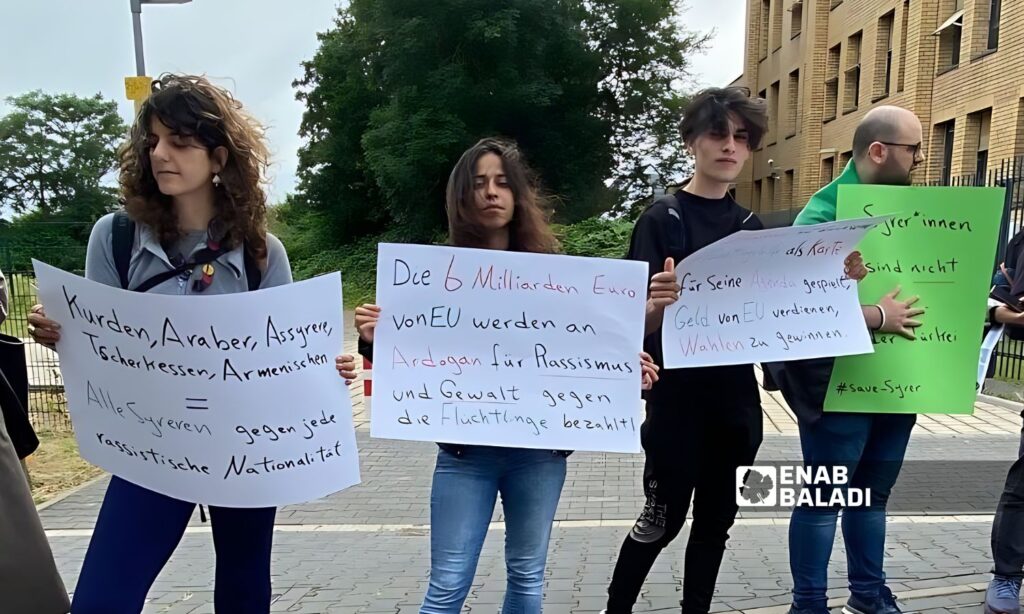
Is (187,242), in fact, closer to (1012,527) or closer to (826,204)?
(826,204)

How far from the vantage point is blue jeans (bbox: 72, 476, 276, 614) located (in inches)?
72.1

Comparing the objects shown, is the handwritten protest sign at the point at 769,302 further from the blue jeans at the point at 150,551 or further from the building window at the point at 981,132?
the building window at the point at 981,132

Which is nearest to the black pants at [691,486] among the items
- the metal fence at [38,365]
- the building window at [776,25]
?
the metal fence at [38,365]

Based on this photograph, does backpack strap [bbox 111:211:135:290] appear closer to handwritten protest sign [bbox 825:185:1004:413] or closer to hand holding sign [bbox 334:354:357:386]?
hand holding sign [bbox 334:354:357:386]

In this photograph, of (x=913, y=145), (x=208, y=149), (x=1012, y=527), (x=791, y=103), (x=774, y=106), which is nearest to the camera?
(x=208, y=149)

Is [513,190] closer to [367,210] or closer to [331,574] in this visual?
[331,574]

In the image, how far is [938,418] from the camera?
6.88 m

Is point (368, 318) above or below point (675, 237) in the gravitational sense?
below

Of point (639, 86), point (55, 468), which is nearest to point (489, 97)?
point (639, 86)

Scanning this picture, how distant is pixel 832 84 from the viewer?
22.7 meters

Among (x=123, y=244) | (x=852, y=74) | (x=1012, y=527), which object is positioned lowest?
(x=1012, y=527)

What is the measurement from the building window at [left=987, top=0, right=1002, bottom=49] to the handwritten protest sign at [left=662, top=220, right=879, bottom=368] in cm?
1484

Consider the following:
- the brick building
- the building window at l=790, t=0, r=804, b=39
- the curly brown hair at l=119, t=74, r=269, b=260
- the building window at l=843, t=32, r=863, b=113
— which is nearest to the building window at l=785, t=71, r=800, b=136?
the brick building

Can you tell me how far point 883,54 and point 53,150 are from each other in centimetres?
4521
